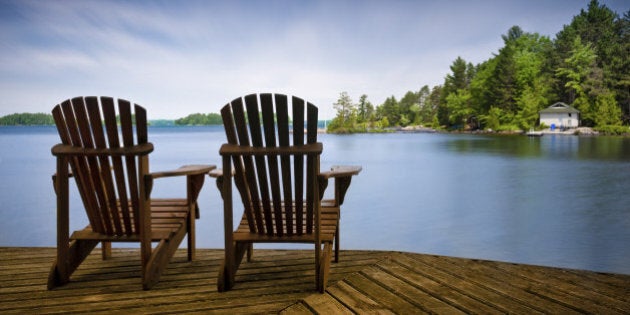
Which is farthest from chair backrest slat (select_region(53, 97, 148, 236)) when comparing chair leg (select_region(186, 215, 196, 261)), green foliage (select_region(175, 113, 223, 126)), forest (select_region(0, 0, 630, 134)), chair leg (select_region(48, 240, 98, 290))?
green foliage (select_region(175, 113, 223, 126))

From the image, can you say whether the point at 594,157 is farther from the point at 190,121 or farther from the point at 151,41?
the point at 190,121

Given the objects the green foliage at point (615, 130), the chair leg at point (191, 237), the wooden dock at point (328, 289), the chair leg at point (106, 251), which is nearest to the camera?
the wooden dock at point (328, 289)

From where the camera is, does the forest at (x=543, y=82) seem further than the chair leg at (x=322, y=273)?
Yes

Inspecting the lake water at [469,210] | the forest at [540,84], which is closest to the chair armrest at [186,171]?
the lake water at [469,210]

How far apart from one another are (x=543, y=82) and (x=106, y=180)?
4638 cm

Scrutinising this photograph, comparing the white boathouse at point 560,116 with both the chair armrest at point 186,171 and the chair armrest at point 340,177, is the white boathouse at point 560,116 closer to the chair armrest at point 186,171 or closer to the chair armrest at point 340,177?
the chair armrest at point 340,177

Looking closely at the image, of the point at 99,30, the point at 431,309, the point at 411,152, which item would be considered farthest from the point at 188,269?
the point at 99,30

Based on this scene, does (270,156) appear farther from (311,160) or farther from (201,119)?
(201,119)

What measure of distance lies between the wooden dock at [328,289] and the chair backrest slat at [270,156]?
0.35 meters

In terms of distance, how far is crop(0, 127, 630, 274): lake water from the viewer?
7941mm

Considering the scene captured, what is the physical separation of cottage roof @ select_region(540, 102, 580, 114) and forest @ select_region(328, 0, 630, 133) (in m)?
0.64

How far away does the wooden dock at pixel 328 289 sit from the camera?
6.46 ft

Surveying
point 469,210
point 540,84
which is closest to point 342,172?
point 469,210

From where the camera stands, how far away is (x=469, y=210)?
1208 centimetres
